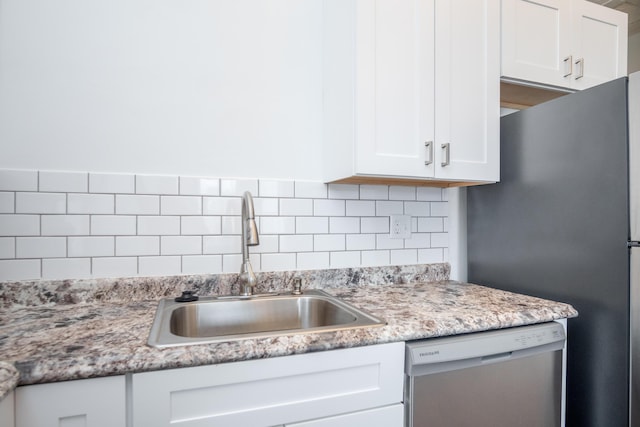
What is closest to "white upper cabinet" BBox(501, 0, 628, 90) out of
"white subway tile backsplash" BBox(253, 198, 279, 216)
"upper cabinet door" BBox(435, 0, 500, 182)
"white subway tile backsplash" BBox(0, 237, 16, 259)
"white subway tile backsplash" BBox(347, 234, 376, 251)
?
"upper cabinet door" BBox(435, 0, 500, 182)

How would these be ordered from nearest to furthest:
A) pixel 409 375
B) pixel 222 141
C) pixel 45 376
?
1. pixel 45 376
2. pixel 409 375
3. pixel 222 141

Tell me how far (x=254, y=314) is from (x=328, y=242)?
43 cm

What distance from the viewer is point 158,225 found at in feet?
4.16

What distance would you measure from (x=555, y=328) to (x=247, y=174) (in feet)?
3.94

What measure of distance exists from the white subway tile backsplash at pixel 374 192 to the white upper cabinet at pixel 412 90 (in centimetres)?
14

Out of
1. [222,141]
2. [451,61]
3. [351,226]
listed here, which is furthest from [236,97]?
[451,61]

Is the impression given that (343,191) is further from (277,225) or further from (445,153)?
(445,153)

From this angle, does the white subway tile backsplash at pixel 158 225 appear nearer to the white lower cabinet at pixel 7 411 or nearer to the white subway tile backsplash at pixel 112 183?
the white subway tile backsplash at pixel 112 183

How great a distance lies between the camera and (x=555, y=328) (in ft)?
3.64

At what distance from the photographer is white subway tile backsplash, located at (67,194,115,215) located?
118 cm

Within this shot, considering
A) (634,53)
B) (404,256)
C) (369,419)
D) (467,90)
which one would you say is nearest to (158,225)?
(369,419)

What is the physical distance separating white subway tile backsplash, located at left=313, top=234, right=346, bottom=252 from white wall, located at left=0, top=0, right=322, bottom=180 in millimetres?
262

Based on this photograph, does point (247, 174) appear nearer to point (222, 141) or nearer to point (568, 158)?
point (222, 141)

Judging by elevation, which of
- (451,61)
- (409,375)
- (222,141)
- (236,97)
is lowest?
(409,375)
